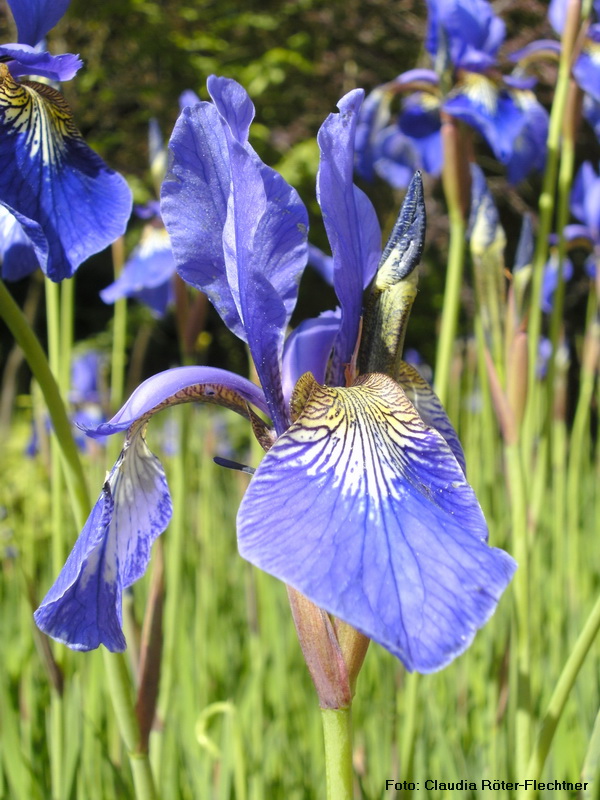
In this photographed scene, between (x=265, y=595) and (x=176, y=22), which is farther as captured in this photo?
(x=176, y=22)

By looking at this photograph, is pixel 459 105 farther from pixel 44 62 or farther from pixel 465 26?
pixel 44 62

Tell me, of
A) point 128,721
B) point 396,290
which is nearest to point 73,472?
point 128,721

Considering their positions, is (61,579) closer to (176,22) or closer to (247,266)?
(247,266)

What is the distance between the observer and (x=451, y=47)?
1147mm

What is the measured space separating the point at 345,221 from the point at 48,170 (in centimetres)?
26

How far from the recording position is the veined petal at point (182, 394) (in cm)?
45

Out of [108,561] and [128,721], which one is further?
[128,721]

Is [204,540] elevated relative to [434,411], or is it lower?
lower

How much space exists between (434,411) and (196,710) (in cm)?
77

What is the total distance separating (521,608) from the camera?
28.8 inches

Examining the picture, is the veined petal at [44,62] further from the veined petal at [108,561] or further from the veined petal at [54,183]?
the veined petal at [108,561]

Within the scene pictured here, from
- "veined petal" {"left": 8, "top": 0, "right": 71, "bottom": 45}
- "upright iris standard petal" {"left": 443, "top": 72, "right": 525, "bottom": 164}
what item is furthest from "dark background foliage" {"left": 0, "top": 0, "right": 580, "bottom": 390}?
"veined petal" {"left": 8, "top": 0, "right": 71, "bottom": 45}

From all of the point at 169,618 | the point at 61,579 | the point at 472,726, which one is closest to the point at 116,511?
the point at 61,579

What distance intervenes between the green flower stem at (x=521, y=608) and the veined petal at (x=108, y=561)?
364 mm
